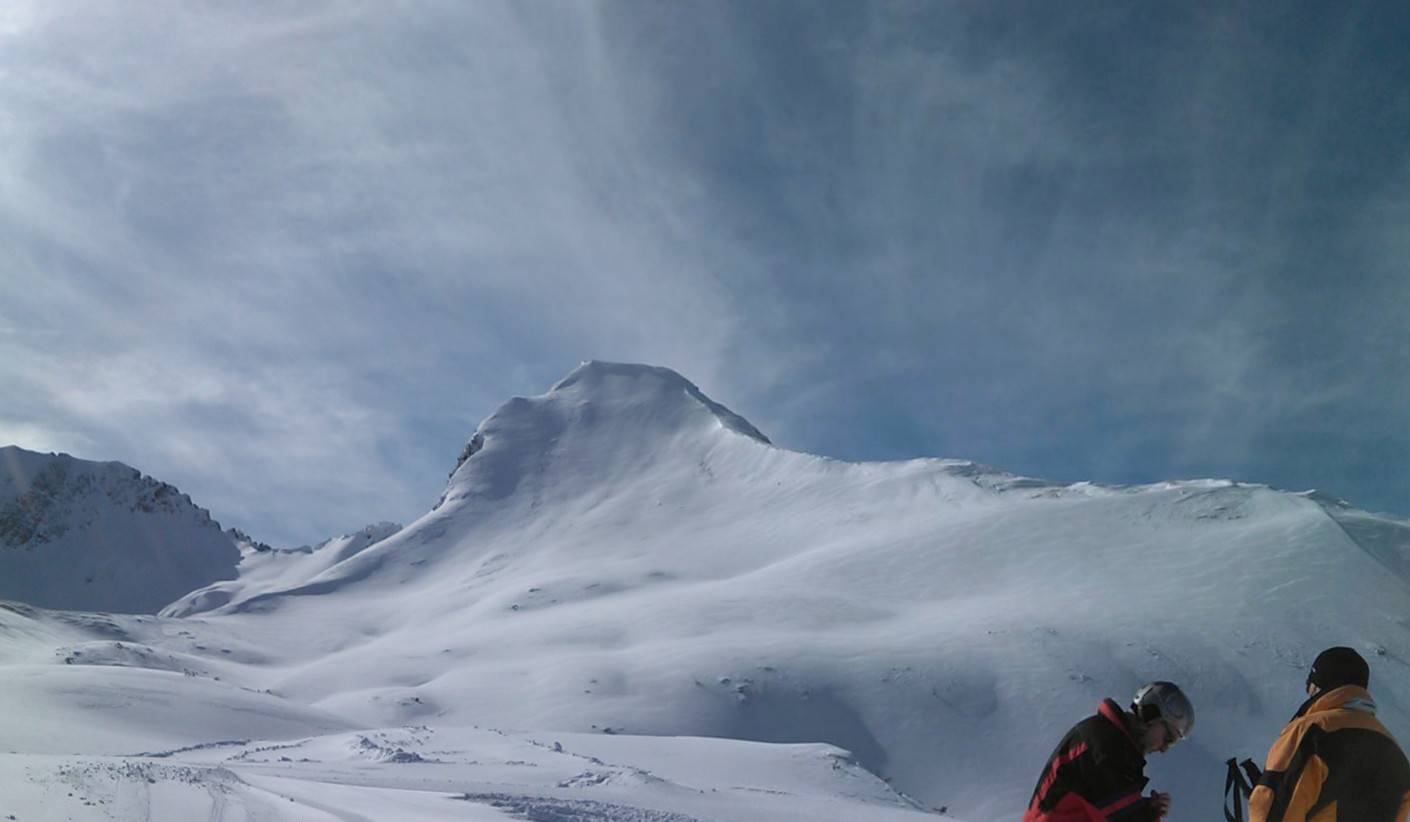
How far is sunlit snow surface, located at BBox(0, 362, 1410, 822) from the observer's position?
38.8 feet

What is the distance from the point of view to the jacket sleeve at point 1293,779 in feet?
15.4

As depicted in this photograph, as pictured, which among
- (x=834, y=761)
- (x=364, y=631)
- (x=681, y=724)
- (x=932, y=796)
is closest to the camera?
(x=834, y=761)

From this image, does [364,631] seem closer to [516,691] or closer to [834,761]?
[516,691]

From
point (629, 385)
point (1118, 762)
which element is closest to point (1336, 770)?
point (1118, 762)

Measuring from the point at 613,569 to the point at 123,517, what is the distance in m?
117

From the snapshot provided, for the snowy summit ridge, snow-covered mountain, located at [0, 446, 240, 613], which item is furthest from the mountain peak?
snow-covered mountain, located at [0, 446, 240, 613]

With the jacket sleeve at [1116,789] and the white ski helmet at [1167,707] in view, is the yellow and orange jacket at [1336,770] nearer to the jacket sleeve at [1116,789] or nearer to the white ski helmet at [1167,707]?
the white ski helmet at [1167,707]

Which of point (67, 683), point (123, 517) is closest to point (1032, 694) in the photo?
point (67, 683)

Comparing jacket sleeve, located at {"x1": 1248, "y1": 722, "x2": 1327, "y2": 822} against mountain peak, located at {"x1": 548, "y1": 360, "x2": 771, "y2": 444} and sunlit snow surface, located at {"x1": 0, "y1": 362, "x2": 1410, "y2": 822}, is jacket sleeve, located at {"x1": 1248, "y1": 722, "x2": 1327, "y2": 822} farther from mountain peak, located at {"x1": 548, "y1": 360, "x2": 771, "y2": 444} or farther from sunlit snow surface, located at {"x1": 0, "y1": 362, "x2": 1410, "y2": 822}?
mountain peak, located at {"x1": 548, "y1": 360, "x2": 771, "y2": 444}

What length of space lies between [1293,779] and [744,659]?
24987 millimetres

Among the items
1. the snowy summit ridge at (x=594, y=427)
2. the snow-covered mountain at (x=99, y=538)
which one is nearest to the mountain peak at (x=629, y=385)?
the snowy summit ridge at (x=594, y=427)

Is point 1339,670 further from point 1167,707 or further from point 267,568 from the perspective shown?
point 267,568

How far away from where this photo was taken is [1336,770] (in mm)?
4645

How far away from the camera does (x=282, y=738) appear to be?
17.1m
